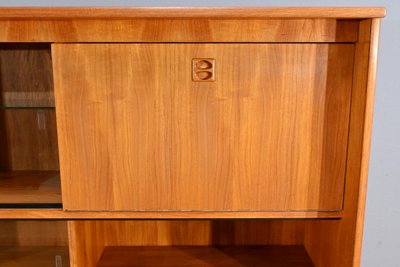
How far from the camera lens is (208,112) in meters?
0.60

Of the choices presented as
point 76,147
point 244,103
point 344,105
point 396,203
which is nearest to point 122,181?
point 76,147

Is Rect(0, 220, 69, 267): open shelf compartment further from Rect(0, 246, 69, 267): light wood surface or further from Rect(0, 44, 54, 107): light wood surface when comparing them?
Rect(0, 44, 54, 107): light wood surface

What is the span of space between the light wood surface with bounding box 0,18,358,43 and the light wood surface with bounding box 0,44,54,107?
0.73 ft

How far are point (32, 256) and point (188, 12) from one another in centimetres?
66

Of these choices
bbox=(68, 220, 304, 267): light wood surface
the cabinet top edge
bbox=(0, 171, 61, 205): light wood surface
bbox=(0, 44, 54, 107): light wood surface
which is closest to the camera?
the cabinet top edge

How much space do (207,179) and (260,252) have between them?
377mm

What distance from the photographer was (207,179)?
24.6 inches

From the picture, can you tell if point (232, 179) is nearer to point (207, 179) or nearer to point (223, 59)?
point (207, 179)

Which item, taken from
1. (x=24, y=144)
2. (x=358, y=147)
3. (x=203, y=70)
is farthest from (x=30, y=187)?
(x=358, y=147)

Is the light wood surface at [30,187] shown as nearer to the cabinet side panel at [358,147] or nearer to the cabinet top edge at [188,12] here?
the cabinet top edge at [188,12]

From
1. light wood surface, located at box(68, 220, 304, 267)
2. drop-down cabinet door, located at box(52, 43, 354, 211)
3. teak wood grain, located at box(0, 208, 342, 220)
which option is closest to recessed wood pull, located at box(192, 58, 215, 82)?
drop-down cabinet door, located at box(52, 43, 354, 211)

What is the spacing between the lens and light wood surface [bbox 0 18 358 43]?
0.58 meters

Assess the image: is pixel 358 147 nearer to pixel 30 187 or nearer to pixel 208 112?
pixel 208 112

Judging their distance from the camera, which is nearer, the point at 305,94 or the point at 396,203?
the point at 305,94
